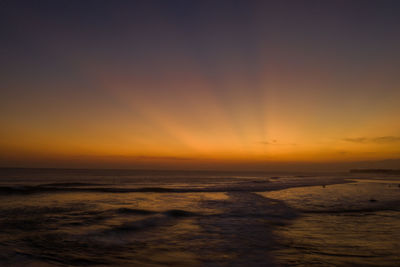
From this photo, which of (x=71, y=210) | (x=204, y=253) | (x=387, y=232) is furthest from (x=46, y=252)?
(x=387, y=232)

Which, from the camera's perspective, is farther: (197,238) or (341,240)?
(197,238)

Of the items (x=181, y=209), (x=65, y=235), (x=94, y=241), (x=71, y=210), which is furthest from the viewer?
(x=181, y=209)

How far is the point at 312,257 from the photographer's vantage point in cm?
729

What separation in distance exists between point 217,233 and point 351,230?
18.6 feet

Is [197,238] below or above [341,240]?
below

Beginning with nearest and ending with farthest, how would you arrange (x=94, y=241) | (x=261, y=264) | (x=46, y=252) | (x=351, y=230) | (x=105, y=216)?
1. (x=261, y=264)
2. (x=46, y=252)
3. (x=94, y=241)
4. (x=351, y=230)
5. (x=105, y=216)

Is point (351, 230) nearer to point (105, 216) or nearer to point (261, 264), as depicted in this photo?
point (261, 264)

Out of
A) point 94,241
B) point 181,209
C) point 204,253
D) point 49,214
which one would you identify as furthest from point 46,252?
point 181,209

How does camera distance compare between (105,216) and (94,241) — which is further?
(105,216)

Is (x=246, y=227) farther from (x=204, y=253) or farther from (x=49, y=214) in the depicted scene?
(x=49, y=214)

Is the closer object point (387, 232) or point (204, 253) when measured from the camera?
point (204, 253)

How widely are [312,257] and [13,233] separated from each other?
10.9 meters

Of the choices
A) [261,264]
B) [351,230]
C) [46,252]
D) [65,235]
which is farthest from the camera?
[351,230]

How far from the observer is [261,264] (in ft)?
22.7
